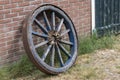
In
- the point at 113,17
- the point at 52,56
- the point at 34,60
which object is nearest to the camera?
the point at 34,60

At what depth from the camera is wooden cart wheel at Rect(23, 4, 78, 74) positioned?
5309 mm

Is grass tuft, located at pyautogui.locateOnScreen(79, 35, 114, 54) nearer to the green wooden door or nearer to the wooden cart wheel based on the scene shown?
the green wooden door

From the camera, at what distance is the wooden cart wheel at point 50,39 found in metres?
5.31

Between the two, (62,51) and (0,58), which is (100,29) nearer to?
(62,51)

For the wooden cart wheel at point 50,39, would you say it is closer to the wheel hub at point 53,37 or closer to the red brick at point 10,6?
the wheel hub at point 53,37

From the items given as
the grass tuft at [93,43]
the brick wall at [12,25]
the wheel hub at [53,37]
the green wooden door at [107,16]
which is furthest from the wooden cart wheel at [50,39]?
the green wooden door at [107,16]

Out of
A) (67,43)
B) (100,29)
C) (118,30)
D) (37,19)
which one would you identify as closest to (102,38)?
(100,29)

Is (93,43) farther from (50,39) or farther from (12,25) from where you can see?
(12,25)

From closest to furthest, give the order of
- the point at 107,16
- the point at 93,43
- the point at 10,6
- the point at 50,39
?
1. the point at 10,6
2. the point at 50,39
3. the point at 93,43
4. the point at 107,16

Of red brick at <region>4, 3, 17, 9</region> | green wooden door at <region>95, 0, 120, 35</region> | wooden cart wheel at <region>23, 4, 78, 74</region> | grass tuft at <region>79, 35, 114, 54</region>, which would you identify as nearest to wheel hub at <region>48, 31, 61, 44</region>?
wooden cart wheel at <region>23, 4, 78, 74</region>

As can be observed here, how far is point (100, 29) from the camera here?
7.34 meters

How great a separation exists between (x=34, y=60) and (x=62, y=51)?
2.71ft

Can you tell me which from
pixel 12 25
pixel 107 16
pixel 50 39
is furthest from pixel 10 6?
pixel 107 16

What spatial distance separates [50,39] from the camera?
568 centimetres
